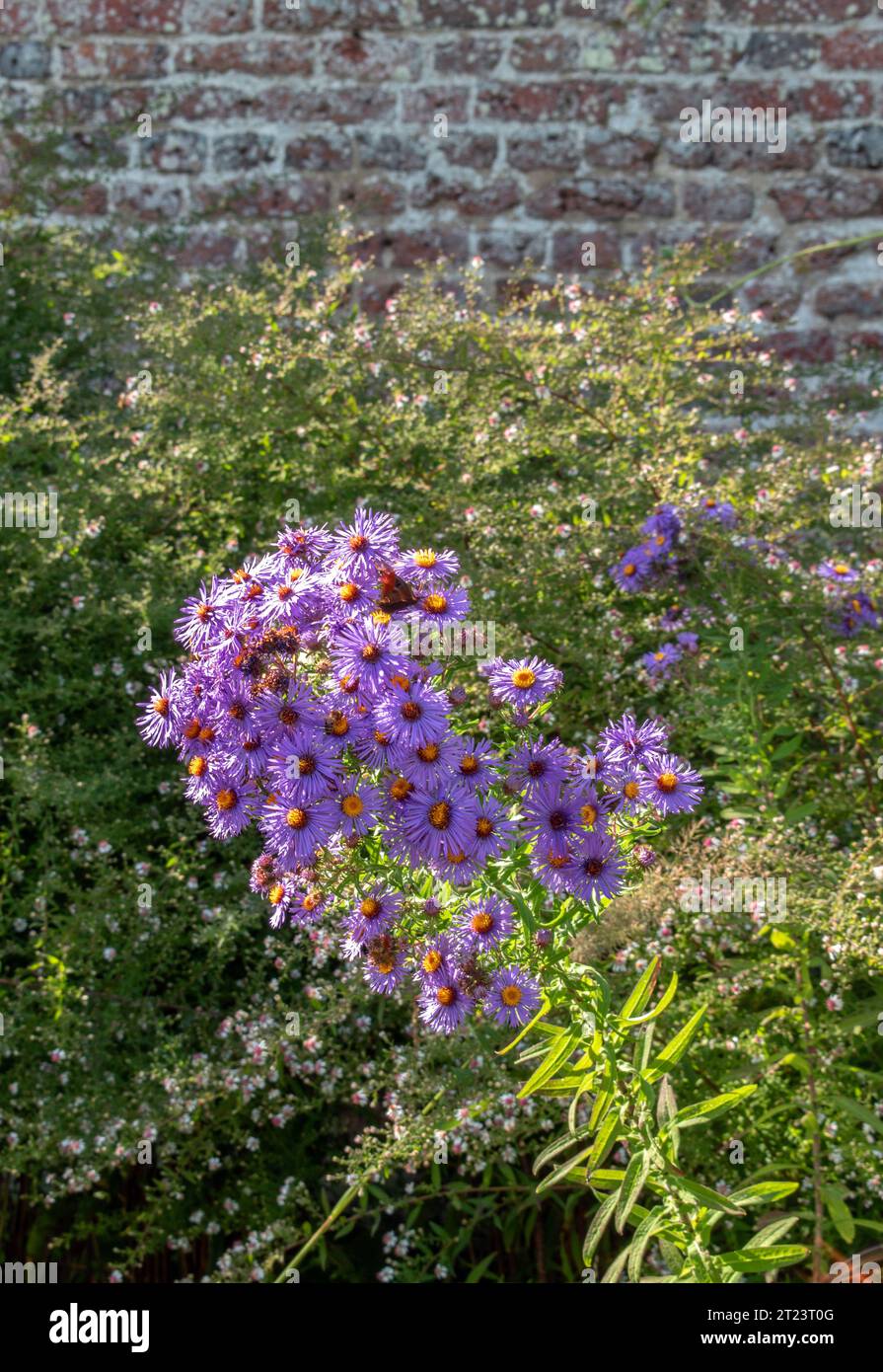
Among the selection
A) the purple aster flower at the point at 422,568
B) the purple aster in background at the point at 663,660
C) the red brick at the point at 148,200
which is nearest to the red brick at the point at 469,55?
the red brick at the point at 148,200

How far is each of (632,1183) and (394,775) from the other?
633mm

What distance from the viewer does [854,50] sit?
16.3 feet

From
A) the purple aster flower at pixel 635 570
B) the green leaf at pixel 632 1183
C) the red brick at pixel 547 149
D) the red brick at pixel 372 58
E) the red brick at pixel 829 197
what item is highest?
the red brick at pixel 372 58

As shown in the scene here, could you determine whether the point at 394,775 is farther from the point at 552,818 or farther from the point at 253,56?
the point at 253,56

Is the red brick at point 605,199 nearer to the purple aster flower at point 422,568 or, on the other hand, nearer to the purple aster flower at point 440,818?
the purple aster flower at point 422,568

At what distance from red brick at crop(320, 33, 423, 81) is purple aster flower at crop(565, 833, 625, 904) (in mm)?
4250

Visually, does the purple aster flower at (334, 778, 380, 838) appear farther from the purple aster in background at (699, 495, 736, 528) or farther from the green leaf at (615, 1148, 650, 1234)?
the purple aster in background at (699, 495, 736, 528)

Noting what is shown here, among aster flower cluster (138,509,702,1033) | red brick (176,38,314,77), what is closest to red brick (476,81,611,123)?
red brick (176,38,314,77)

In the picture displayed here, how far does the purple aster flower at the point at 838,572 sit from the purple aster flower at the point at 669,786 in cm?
140

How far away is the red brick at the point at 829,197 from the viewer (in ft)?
16.6

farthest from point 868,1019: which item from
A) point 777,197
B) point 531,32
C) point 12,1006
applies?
point 531,32

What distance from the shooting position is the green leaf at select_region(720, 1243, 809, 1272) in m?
1.78
